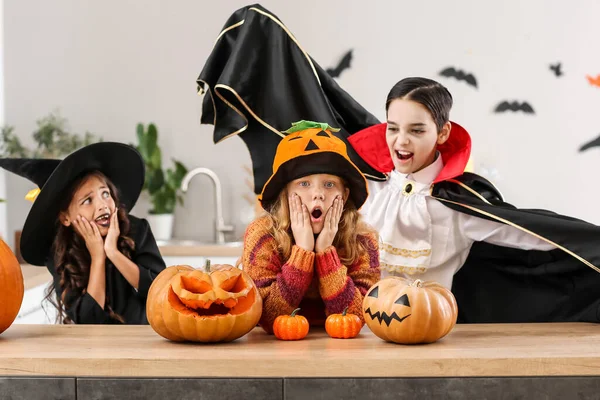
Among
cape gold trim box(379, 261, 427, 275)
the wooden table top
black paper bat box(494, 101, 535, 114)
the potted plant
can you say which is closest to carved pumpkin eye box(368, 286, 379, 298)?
the wooden table top

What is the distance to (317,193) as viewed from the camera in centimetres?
193

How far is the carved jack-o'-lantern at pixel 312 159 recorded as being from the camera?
1.92 metres

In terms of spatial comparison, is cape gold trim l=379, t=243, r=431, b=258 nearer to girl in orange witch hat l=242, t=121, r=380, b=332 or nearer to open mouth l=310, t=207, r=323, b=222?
girl in orange witch hat l=242, t=121, r=380, b=332

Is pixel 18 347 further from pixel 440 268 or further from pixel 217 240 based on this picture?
pixel 217 240

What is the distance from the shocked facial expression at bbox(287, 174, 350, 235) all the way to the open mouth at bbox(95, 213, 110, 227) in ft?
→ 2.57

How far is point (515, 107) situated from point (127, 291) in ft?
11.2

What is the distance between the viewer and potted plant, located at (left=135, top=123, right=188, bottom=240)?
4969 mm

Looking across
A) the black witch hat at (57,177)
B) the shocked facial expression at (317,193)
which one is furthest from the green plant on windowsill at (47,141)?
the shocked facial expression at (317,193)

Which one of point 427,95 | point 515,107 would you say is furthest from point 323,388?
point 515,107

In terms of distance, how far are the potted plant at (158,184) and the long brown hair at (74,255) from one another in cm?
244

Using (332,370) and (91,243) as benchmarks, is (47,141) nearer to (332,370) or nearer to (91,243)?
(91,243)

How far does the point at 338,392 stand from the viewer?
1.54 meters

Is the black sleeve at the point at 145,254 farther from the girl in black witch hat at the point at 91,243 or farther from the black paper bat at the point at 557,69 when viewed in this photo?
the black paper bat at the point at 557,69

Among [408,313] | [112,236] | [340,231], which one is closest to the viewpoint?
[408,313]
